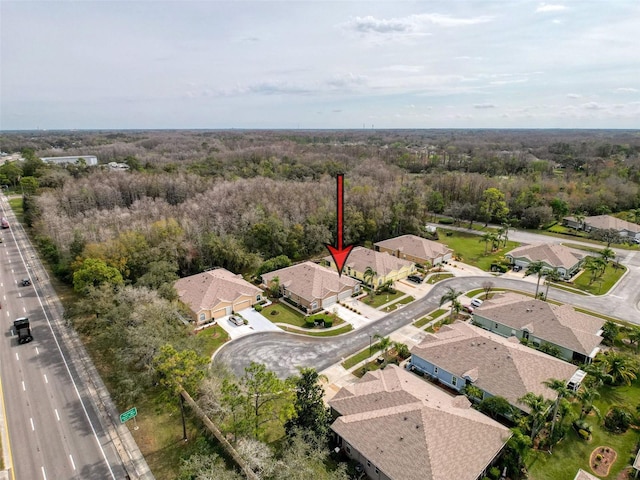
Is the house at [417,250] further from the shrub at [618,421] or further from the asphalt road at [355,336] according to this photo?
the shrub at [618,421]

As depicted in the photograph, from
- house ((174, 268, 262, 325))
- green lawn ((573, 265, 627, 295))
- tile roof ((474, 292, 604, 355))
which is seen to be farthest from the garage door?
green lawn ((573, 265, 627, 295))

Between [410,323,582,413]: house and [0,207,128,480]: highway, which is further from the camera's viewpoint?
[410,323,582,413]: house

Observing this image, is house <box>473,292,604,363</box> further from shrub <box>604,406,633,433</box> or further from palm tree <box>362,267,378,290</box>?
palm tree <box>362,267,378,290</box>

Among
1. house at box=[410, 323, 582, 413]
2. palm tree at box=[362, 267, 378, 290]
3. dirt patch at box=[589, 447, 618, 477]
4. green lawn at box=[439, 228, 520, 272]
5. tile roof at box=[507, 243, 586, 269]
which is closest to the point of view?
dirt patch at box=[589, 447, 618, 477]

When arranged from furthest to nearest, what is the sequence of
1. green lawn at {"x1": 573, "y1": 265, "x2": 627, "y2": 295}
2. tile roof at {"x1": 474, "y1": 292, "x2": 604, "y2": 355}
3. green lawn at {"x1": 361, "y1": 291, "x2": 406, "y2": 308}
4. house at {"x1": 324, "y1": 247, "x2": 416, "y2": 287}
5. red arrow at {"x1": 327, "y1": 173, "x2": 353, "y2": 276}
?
house at {"x1": 324, "y1": 247, "x2": 416, "y2": 287} < green lawn at {"x1": 573, "y1": 265, "x2": 627, "y2": 295} < green lawn at {"x1": 361, "y1": 291, "x2": 406, "y2": 308} < tile roof at {"x1": 474, "y1": 292, "x2": 604, "y2": 355} < red arrow at {"x1": 327, "y1": 173, "x2": 353, "y2": 276}

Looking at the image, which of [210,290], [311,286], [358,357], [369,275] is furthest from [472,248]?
[210,290]

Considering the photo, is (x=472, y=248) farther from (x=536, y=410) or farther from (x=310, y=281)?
(x=536, y=410)

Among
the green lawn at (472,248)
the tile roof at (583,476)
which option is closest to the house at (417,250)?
the green lawn at (472,248)

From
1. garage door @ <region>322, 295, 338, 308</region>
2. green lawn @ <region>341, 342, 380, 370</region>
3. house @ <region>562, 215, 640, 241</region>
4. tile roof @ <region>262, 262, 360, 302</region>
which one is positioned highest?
house @ <region>562, 215, 640, 241</region>

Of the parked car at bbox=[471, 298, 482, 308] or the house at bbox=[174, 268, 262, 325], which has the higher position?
the house at bbox=[174, 268, 262, 325]
